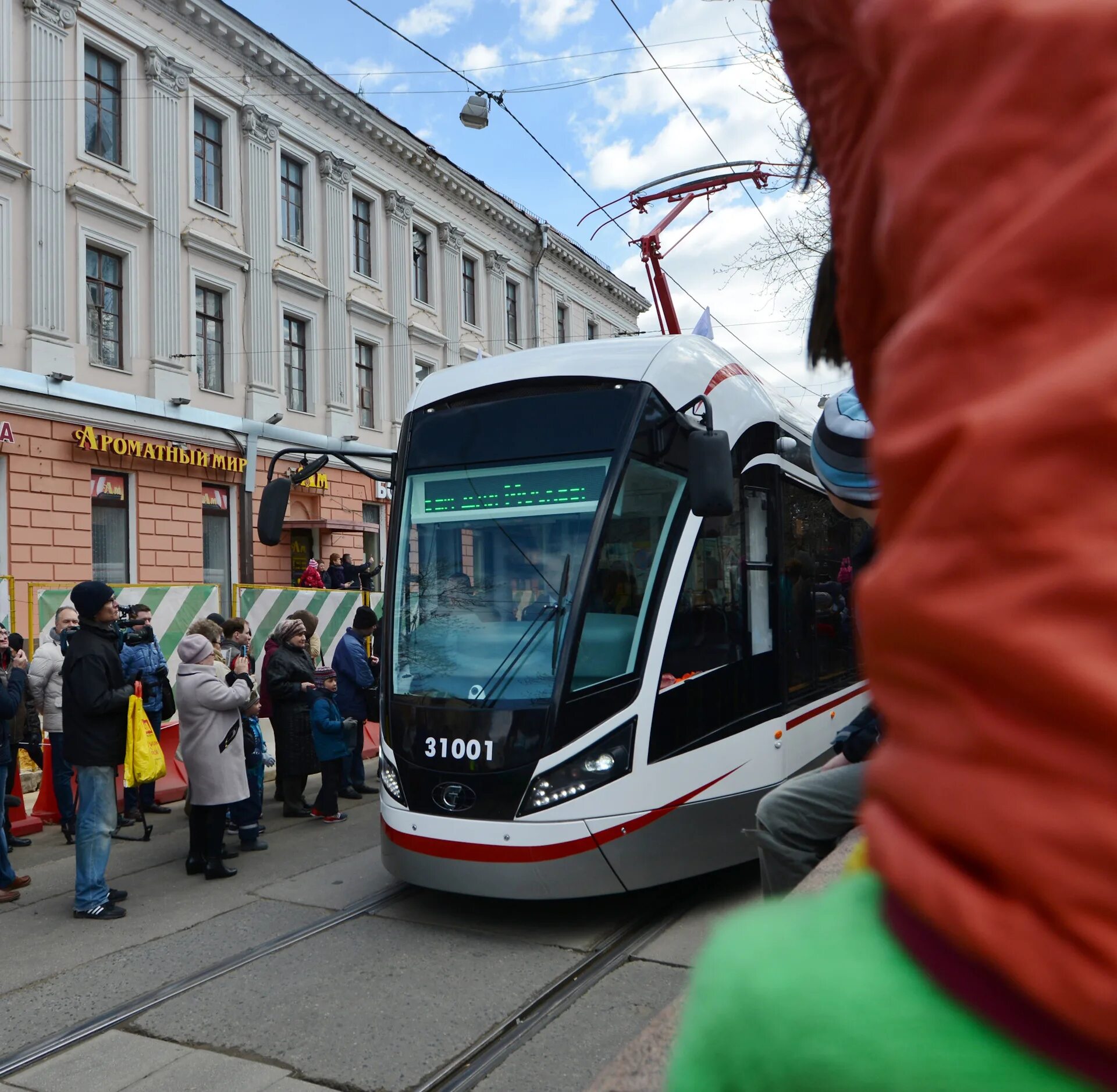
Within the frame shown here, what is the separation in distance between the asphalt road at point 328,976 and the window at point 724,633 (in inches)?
40.7

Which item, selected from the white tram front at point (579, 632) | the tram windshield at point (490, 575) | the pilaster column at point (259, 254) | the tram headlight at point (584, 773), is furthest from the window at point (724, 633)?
the pilaster column at point (259, 254)

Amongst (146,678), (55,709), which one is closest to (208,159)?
(146,678)

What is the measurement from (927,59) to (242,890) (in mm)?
6872

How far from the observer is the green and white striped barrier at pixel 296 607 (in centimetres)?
1385

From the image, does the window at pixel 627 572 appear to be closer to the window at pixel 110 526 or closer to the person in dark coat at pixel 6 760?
the person in dark coat at pixel 6 760

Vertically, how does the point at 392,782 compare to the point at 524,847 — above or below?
above

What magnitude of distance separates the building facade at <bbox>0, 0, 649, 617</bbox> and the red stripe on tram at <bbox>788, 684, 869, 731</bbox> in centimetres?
850

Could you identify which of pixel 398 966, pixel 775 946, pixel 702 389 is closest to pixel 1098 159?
pixel 775 946

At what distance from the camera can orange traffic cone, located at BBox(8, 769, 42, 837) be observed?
8.44m

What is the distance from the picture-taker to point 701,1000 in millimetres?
618

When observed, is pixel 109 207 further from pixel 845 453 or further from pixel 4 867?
pixel 845 453

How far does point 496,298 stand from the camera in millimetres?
31422

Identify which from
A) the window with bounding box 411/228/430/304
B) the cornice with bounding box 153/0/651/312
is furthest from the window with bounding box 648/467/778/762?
the window with bounding box 411/228/430/304

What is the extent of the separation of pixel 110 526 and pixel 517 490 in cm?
1503
